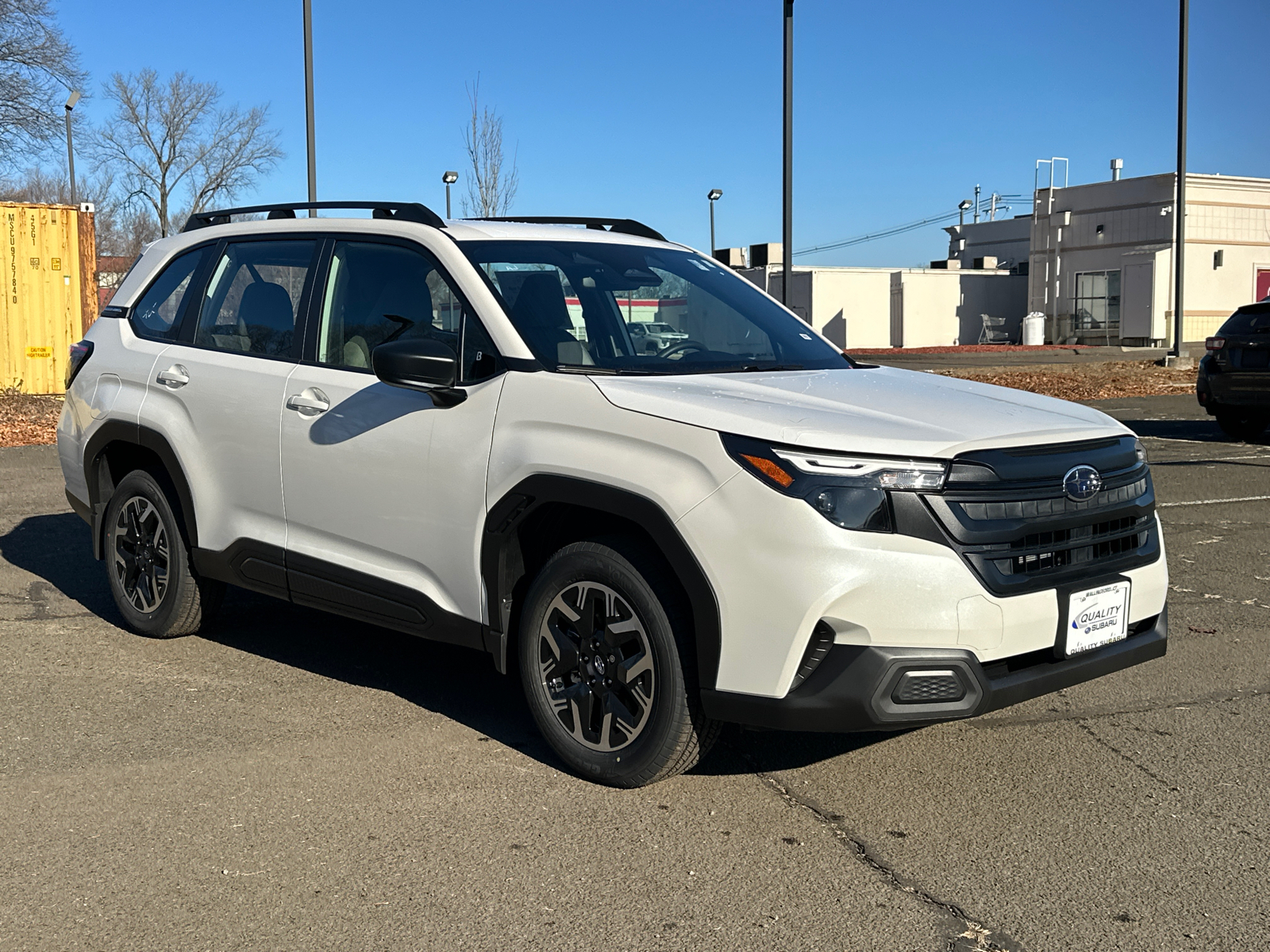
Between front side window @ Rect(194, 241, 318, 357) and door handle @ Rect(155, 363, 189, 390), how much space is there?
0.14 meters

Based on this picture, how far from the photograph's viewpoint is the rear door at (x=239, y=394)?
523 centimetres

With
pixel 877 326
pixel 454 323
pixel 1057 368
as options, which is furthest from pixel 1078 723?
pixel 877 326

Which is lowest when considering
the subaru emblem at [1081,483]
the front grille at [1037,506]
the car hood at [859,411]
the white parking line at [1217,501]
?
the white parking line at [1217,501]

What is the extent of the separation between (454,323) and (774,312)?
146 cm

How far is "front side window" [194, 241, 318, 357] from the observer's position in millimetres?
5352

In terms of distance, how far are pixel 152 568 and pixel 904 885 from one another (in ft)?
12.8

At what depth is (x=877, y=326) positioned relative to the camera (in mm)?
51094

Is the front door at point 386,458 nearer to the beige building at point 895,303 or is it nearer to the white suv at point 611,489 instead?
the white suv at point 611,489

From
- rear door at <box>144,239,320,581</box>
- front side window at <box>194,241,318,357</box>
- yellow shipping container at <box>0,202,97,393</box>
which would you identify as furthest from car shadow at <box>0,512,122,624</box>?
yellow shipping container at <box>0,202,97,393</box>

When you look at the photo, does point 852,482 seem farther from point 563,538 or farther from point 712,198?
point 712,198

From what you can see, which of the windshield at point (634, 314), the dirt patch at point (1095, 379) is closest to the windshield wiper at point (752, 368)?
the windshield at point (634, 314)

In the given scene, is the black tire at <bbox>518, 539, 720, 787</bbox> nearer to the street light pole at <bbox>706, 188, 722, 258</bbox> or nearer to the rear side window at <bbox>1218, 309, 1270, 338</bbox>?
the rear side window at <bbox>1218, 309, 1270, 338</bbox>

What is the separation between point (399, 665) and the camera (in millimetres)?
5715

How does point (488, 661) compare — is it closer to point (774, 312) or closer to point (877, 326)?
point (774, 312)
